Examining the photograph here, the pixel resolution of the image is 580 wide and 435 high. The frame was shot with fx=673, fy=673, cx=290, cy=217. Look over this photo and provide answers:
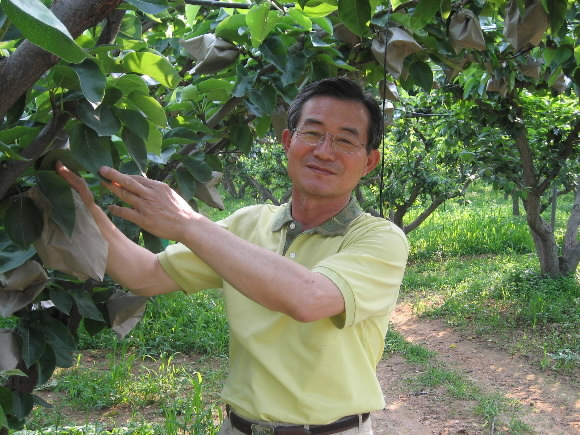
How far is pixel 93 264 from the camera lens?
113cm

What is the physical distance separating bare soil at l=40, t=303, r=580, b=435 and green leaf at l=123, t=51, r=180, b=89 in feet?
8.52

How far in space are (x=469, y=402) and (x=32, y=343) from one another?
338 centimetres

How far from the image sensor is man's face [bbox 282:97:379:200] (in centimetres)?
155

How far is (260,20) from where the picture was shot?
61.7 inches

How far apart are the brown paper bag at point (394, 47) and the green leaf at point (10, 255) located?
114cm

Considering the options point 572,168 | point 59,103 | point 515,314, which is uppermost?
point 59,103

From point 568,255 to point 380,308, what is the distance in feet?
19.7

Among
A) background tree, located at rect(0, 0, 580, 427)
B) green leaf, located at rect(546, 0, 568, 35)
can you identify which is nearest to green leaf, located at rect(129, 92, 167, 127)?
background tree, located at rect(0, 0, 580, 427)

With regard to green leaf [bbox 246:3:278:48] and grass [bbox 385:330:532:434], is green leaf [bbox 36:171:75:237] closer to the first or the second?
green leaf [bbox 246:3:278:48]

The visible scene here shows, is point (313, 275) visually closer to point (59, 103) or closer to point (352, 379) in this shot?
point (352, 379)

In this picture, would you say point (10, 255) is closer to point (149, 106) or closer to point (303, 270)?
point (149, 106)

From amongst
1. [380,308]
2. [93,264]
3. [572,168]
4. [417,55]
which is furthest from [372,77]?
[572,168]

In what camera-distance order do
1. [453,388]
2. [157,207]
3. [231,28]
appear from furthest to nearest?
[453,388] → [231,28] → [157,207]

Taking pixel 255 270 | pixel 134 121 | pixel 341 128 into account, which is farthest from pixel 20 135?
pixel 341 128
